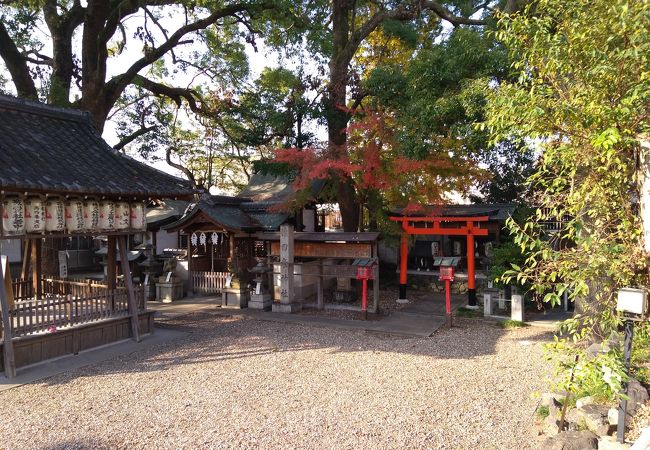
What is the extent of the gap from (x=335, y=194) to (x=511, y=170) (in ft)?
27.0

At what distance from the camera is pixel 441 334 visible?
34.3ft

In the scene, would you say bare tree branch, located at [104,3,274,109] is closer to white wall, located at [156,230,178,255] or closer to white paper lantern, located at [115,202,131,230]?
white paper lantern, located at [115,202,131,230]

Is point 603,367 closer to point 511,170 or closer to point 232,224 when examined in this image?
point 232,224

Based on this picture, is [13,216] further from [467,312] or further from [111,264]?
[467,312]

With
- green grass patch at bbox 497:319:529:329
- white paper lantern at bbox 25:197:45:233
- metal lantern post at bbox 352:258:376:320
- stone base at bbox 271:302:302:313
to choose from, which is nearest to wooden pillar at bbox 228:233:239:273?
stone base at bbox 271:302:302:313

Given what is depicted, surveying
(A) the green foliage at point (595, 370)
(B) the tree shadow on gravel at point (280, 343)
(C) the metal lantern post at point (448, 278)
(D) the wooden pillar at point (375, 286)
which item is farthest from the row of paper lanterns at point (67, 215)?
(A) the green foliage at point (595, 370)

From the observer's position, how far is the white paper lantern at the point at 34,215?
25.8ft

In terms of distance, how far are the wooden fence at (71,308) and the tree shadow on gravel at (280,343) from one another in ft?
3.67

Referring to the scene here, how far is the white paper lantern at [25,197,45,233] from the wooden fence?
4.56 ft

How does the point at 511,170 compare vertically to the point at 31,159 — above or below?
above

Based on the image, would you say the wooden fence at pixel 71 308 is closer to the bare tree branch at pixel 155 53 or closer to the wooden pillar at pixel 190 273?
the wooden pillar at pixel 190 273

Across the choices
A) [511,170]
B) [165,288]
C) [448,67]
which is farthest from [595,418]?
[511,170]

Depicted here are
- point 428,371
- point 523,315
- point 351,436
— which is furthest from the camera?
point 523,315

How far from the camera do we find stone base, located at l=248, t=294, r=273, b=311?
13.4 m
